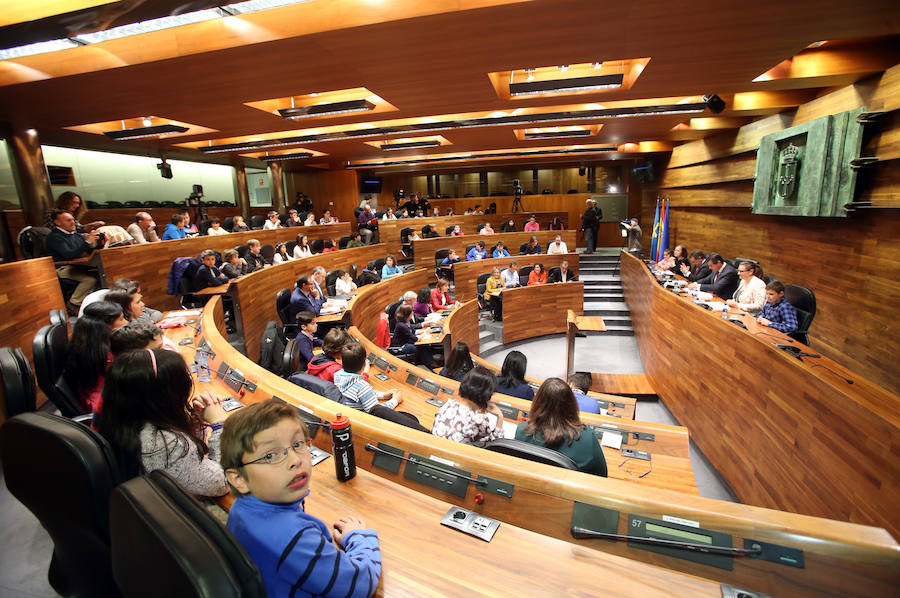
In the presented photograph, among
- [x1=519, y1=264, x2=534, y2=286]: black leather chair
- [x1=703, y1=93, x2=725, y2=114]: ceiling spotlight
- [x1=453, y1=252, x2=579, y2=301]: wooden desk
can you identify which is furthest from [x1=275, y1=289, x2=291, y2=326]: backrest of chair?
[x1=703, y1=93, x2=725, y2=114]: ceiling spotlight

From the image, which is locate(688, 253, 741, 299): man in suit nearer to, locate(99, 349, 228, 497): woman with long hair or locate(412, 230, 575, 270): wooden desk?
locate(412, 230, 575, 270): wooden desk

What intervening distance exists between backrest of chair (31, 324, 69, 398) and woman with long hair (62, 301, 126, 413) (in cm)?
9

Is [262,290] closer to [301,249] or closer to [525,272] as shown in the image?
[301,249]

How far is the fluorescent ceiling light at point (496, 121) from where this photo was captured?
21.0 ft

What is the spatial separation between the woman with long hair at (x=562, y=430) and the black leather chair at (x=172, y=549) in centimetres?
166

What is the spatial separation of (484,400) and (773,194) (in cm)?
658

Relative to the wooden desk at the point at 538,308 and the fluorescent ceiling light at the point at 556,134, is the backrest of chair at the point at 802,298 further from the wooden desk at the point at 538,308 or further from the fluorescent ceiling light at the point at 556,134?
the fluorescent ceiling light at the point at 556,134

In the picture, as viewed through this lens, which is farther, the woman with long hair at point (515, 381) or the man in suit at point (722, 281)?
the man in suit at point (722, 281)

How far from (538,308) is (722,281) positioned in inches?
129

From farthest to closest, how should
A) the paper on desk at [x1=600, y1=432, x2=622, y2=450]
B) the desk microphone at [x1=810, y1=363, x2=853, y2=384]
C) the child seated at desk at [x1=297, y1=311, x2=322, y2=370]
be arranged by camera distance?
1. the child seated at desk at [x1=297, y1=311, x2=322, y2=370]
2. the paper on desk at [x1=600, y1=432, x2=622, y2=450]
3. the desk microphone at [x1=810, y1=363, x2=853, y2=384]

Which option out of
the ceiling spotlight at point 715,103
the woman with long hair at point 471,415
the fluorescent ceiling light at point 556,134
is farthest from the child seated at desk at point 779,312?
the fluorescent ceiling light at point 556,134

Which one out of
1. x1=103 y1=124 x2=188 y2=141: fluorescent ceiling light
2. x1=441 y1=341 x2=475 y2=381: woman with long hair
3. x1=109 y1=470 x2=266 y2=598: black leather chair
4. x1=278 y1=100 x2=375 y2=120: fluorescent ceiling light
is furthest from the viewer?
x1=103 y1=124 x2=188 y2=141: fluorescent ceiling light

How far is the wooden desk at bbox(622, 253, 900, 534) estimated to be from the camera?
2.28 meters

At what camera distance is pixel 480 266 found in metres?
9.57
